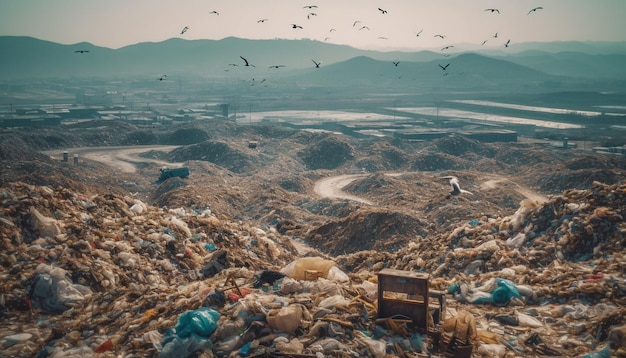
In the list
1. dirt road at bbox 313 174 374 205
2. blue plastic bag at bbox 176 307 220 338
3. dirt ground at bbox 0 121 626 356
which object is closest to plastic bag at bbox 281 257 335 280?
dirt ground at bbox 0 121 626 356

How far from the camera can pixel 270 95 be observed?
123 metres

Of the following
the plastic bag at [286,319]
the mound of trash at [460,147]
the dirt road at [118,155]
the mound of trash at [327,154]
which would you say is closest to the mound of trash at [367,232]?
the plastic bag at [286,319]

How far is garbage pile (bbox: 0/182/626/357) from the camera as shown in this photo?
239 inches

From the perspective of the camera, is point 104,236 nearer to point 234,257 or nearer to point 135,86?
point 234,257

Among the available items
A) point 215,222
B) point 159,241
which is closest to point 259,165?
point 215,222

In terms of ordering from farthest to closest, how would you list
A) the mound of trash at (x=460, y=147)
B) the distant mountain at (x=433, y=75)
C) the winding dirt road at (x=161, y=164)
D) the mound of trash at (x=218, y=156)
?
1. the distant mountain at (x=433, y=75)
2. the mound of trash at (x=460, y=147)
3. the mound of trash at (x=218, y=156)
4. the winding dirt road at (x=161, y=164)

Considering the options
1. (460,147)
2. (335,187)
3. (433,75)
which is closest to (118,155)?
(335,187)

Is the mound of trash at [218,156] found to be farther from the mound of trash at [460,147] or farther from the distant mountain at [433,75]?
the distant mountain at [433,75]

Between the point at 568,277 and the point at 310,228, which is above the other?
the point at 568,277

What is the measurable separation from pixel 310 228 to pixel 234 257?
739 cm

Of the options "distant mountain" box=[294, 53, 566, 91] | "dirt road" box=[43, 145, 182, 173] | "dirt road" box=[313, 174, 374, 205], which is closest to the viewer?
"dirt road" box=[313, 174, 374, 205]

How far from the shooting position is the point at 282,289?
7375 mm

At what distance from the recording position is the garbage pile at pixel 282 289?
607cm

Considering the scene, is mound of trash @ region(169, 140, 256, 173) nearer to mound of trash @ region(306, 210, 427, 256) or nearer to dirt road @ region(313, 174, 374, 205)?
dirt road @ region(313, 174, 374, 205)
